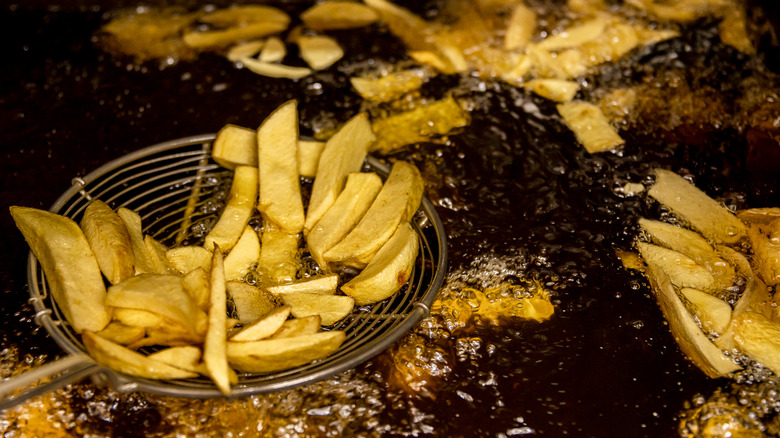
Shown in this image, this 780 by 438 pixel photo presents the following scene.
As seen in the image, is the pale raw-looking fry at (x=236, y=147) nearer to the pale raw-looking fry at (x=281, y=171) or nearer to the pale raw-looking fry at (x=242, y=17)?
the pale raw-looking fry at (x=281, y=171)

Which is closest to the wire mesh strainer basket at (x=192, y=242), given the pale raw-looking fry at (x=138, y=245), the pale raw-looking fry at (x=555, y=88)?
the pale raw-looking fry at (x=138, y=245)

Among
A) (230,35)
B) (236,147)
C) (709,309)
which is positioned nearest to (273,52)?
(230,35)

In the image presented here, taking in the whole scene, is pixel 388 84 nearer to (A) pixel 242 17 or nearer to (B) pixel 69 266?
(A) pixel 242 17

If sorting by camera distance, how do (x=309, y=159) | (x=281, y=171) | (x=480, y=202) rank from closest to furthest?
(x=281, y=171)
(x=309, y=159)
(x=480, y=202)

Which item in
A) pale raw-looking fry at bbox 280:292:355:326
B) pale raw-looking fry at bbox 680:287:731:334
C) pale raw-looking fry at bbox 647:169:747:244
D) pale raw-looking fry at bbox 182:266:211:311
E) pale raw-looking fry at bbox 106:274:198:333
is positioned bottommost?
pale raw-looking fry at bbox 680:287:731:334

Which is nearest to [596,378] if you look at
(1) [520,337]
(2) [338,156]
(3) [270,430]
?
(1) [520,337]

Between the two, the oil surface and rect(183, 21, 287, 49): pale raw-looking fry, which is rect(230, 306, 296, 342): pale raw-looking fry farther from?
rect(183, 21, 287, 49): pale raw-looking fry

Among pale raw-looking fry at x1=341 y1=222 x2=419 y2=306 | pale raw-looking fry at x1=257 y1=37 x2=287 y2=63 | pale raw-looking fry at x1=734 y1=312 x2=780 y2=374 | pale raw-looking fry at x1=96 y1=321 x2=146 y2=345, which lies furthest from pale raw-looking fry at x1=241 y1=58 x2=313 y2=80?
pale raw-looking fry at x1=734 y1=312 x2=780 y2=374
